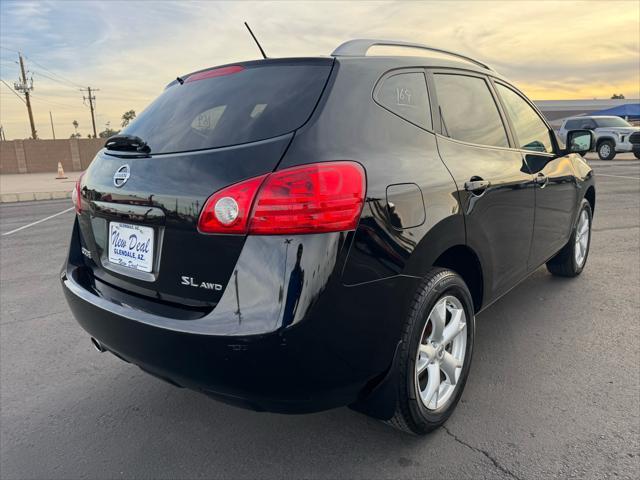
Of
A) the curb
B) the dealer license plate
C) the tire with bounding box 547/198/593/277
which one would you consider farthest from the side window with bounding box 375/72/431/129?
the curb

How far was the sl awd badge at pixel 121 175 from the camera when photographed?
2158mm

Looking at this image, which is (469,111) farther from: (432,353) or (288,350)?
(288,350)

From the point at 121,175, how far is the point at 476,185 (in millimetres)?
1714

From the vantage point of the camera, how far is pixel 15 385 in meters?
2.97

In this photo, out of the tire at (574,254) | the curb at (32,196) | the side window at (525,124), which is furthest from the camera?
the curb at (32,196)

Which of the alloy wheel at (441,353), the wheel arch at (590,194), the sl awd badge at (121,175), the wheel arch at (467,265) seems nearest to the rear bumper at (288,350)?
the alloy wheel at (441,353)

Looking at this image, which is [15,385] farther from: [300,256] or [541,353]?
[541,353]

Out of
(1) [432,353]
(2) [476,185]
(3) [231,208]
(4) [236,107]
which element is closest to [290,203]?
(3) [231,208]

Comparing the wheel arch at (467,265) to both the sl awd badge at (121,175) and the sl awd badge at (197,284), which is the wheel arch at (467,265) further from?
the sl awd badge at (121,175)

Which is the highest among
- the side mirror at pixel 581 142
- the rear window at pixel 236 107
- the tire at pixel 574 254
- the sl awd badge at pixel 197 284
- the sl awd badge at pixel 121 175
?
the rear window at pixel 236 107

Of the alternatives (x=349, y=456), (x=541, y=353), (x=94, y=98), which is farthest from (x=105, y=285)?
(x=94, y=98)

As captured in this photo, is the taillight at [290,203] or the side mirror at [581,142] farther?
the side mirror at [581,142]

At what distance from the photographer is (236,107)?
2148 millimetres

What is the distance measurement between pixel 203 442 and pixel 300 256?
4.09 ft
